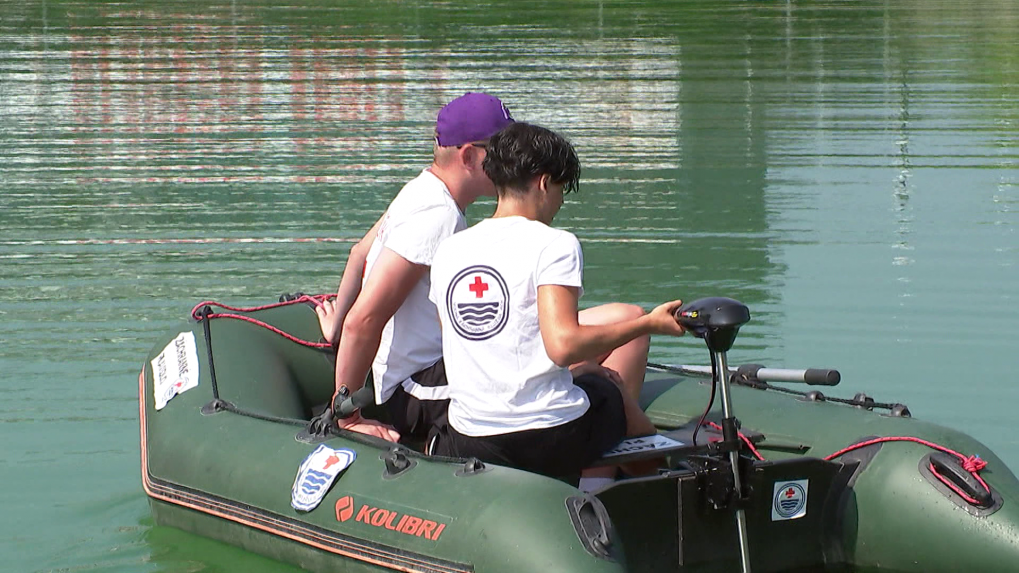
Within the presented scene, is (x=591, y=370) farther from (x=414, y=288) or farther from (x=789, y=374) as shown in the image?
(x=789, y=374)

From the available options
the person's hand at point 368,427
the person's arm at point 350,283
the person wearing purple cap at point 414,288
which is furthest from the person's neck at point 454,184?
the person's hand at point 368,427

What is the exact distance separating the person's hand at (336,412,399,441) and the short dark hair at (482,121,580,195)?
3.51 feet

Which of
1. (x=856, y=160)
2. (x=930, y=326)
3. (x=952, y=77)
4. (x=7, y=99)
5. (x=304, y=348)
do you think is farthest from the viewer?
(x=952, y=77)

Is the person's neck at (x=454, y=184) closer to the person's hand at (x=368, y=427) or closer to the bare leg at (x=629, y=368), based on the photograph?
the bare leg at (x=629, y=368)

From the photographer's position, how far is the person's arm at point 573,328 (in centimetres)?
381

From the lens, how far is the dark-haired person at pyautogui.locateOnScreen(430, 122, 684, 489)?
386cm

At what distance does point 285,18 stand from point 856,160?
12720 mm

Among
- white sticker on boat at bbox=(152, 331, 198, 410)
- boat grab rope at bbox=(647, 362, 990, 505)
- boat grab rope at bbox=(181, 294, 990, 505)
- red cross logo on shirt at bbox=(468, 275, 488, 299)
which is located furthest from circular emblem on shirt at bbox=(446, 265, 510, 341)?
white sticker on boat at bbox=(152, 331, 198, 410)

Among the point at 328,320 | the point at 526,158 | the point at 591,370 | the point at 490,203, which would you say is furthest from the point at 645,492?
the point at 490,203

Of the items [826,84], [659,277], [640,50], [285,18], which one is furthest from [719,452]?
[285,18]

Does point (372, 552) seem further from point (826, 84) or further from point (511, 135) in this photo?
point (826, 84)

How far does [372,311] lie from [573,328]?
937mm

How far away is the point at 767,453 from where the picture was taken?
15.7ft

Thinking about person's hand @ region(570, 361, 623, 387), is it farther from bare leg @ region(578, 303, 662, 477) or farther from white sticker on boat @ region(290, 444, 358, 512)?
white sticker on boat @ region(290, 444, 358, 512)
